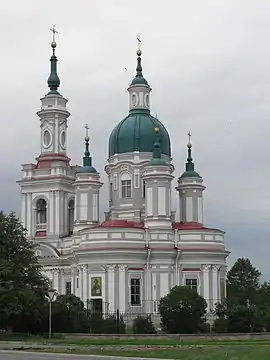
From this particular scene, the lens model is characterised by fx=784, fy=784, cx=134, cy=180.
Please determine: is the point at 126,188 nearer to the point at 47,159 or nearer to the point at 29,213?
the point at 47,159

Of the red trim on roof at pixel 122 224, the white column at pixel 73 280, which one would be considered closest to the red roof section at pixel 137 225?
the red trim on roof at pixel 122 224

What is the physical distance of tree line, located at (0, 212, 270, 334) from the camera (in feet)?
157

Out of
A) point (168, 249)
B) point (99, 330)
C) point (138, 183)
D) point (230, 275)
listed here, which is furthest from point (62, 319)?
point (230, 275)

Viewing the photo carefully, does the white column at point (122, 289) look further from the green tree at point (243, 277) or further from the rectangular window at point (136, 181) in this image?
the green tree at point (243, 277)

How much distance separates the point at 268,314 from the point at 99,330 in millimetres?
14212

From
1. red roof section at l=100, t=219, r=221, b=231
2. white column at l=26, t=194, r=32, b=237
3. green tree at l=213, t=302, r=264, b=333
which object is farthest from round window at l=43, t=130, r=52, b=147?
green tree at l=213, t=302, r=264, b=333

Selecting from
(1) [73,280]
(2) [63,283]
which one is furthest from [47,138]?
(1) [73,280]

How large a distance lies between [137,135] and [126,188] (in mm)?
5522

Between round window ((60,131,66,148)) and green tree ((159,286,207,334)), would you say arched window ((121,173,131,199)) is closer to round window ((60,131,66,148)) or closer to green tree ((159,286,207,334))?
round window ((60,131,66,148))

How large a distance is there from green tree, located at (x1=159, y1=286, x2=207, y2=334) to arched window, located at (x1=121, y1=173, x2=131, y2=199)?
75.2 feet

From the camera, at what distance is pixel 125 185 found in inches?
3115

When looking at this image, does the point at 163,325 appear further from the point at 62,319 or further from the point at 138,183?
the point at 138,183

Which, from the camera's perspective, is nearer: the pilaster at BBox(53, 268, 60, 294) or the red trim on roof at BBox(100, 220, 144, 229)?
the red trim on roof at BBox(100, 220, 144, 229)

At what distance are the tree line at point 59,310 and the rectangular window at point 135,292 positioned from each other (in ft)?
35.6
